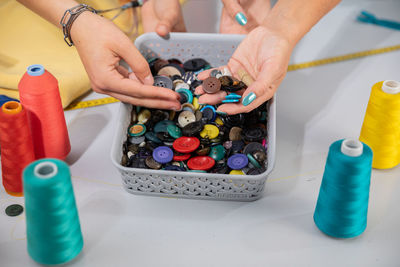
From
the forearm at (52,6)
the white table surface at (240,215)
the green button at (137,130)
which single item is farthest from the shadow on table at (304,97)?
the forearm at (52,6)

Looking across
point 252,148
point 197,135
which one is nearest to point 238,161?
point 252,148

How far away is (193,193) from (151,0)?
1023 millimetres

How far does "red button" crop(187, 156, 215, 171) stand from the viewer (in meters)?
1.41

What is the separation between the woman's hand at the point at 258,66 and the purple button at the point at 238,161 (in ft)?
0.45

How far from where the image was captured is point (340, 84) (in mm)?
1927

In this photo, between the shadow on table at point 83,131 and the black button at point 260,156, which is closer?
the black button at point 260,156

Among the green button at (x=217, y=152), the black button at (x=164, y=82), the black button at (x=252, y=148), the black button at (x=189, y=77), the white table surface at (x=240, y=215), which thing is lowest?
the white table surface at (x=240, y=215)

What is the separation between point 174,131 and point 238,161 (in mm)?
230

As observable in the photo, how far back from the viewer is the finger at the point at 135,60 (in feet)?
4.93

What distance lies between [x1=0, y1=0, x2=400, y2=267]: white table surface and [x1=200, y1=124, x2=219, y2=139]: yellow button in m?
0.22

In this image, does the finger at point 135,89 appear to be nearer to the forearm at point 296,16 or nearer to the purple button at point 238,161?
the purple button at point 238,161

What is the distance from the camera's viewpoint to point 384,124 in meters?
1.46

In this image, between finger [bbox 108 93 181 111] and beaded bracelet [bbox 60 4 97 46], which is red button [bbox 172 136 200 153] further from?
beaded bracelet [bbox 60 4 97 46]

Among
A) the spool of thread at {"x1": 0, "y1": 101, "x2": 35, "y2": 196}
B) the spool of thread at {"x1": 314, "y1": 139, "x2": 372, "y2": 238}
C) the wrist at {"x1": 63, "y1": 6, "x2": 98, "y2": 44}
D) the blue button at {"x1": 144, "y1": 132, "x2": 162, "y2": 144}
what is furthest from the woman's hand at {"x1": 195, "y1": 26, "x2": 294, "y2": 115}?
the spool of thread at {"x1": 0, "y1": 101, "x2": 35, "y2": 196}
